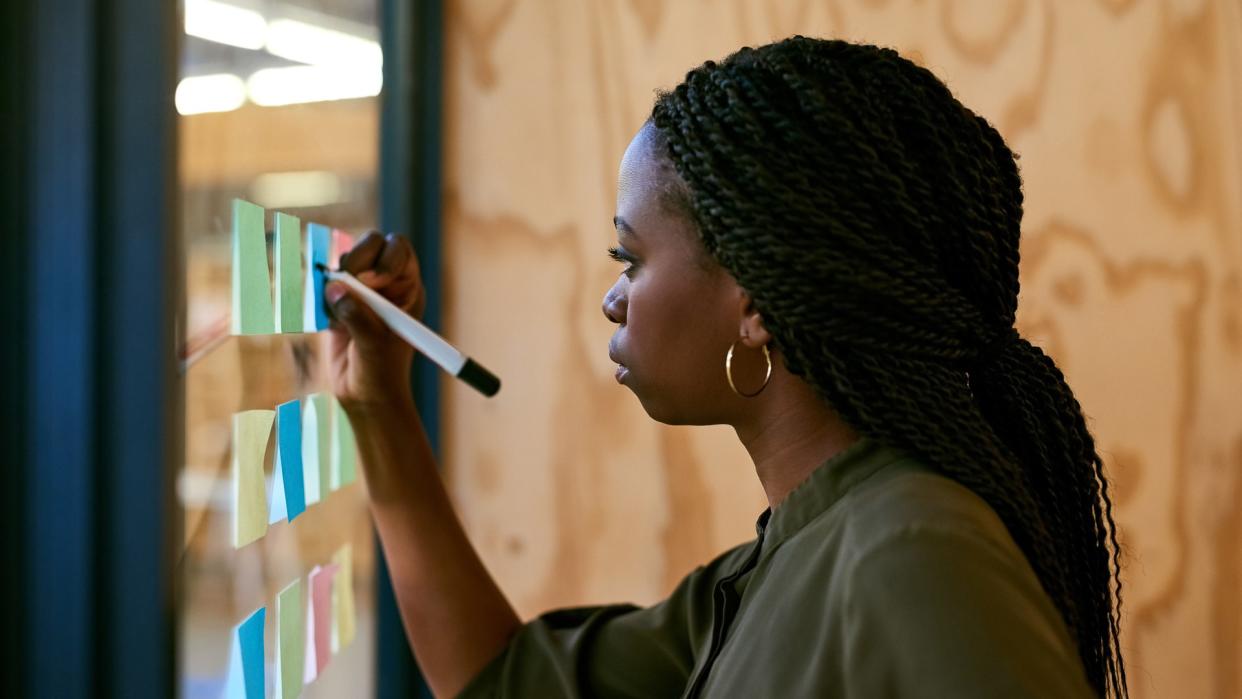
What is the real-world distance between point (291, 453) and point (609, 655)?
12.2 inches

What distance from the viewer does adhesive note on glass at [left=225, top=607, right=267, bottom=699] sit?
2.32 ft

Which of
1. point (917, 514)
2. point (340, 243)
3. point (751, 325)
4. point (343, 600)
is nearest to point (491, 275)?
point (340, 243)

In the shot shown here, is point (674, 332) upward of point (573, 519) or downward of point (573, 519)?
upward

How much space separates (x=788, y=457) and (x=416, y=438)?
392mm

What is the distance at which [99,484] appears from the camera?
0.57 m

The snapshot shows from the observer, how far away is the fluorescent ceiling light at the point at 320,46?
0.85 meters

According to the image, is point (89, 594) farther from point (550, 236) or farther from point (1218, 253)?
point (1218, 253)

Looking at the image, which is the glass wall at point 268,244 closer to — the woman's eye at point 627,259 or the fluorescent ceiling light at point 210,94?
the fluorescent ceiling light at point 210,94

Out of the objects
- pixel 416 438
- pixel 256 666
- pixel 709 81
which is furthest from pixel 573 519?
pixel 709 81

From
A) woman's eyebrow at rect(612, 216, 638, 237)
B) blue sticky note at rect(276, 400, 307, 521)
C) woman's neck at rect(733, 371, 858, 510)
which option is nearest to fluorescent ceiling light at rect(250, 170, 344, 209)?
blue sticky note at rect(276, 400, 307, 521)

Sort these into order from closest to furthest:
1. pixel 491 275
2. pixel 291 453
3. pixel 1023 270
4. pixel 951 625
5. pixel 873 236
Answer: pixel 951 625 → pixel 873 236 → pixel 291 453 → pixel 1023 270 → pixel 491 275

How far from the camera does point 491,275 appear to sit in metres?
1.24

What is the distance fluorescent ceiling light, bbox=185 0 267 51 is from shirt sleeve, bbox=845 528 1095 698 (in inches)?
19.7

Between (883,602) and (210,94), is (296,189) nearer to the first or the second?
(210,94)
